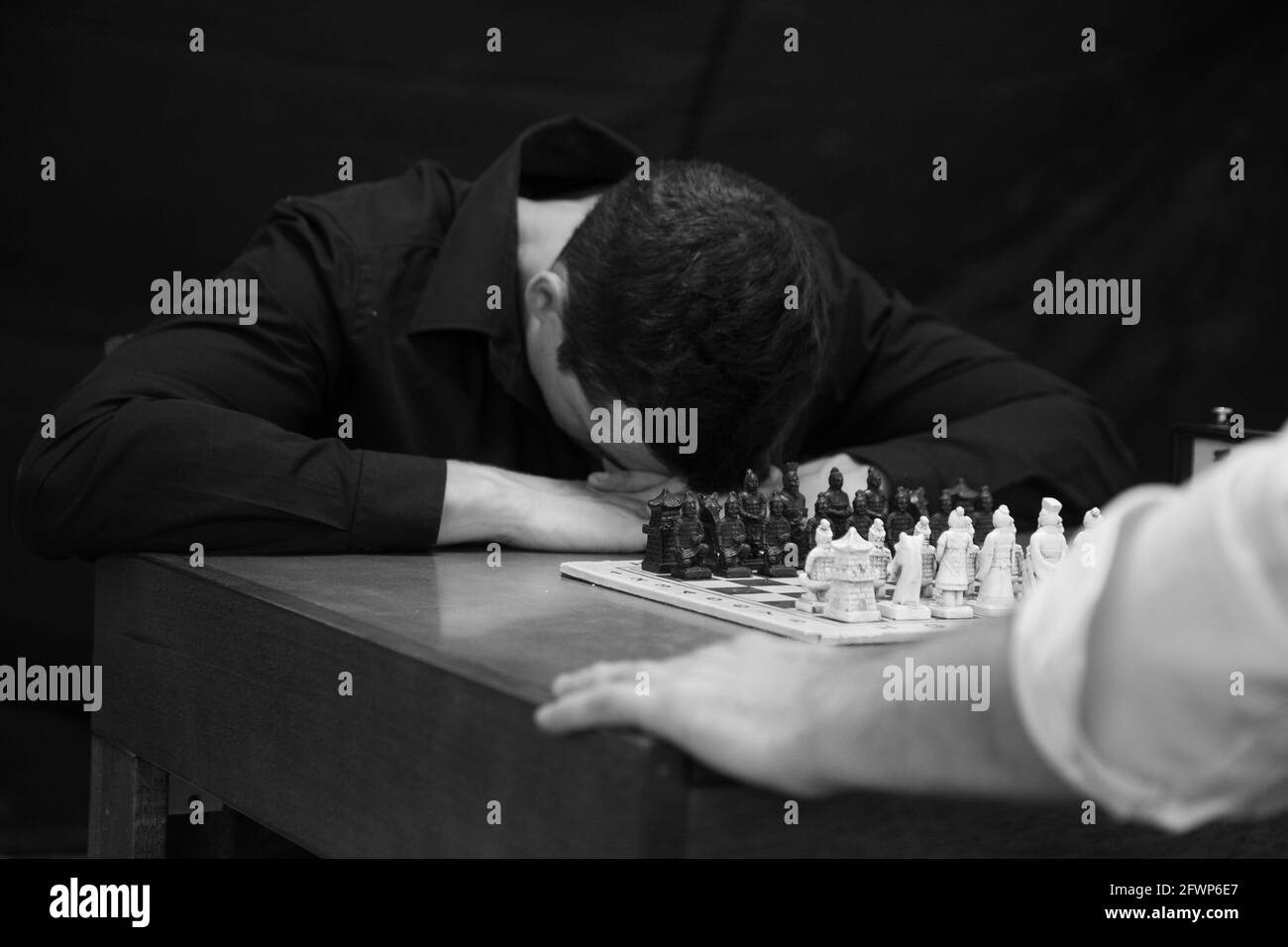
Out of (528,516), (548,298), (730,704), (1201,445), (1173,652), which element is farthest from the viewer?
(1201,445)

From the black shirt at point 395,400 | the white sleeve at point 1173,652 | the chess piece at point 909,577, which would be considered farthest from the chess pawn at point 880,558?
the white sleeve at point 1173,652

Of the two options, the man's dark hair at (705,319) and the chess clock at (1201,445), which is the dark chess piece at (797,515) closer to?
the man's dark hair at (705,319)

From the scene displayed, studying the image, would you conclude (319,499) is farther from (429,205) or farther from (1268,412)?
(1268,412)

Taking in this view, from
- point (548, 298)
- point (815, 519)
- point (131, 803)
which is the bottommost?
point (131, 803)

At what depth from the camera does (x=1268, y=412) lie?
3.13 meters

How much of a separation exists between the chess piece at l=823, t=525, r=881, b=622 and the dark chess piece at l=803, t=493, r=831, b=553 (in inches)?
13.8

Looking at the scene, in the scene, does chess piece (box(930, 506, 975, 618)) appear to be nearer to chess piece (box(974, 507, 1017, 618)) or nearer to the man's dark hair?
chess piece (box(974, 507, 1017, 618))

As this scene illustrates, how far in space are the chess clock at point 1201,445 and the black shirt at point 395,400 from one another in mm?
84

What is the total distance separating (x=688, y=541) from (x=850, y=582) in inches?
11.0

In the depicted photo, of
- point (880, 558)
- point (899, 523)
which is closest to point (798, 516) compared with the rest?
point (899, 523)

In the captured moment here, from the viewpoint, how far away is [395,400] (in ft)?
7.11

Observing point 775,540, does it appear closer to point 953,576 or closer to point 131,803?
point 953,576

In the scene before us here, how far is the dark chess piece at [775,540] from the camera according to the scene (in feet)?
5.53

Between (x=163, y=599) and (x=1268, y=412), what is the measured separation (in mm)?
2351
